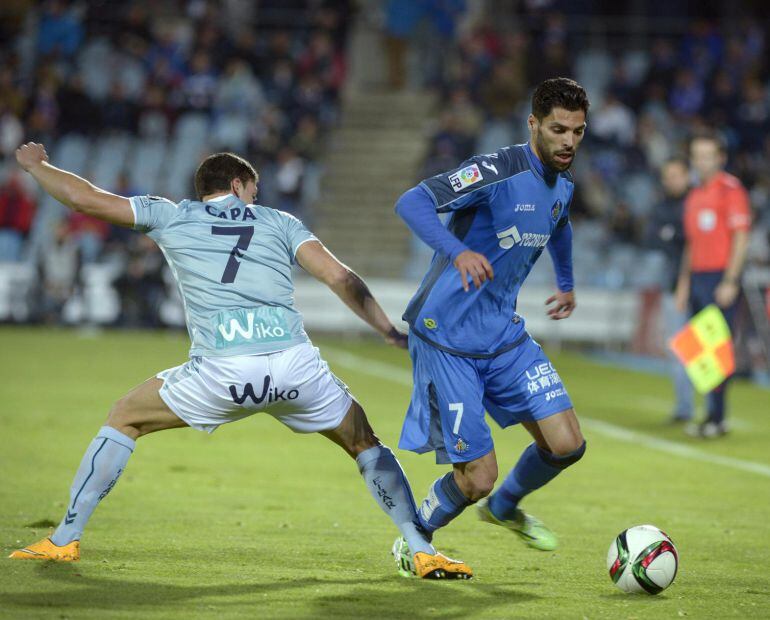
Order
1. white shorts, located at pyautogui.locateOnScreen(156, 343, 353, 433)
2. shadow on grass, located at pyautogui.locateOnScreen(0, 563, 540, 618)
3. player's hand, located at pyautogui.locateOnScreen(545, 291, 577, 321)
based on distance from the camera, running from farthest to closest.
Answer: player's hand, located at pyautogui.locateOnScreen(545, 291, 577, 321) < white shorts, located at pyautogui.locateOnScreen(156, 343, 353, 433) < shadow on grass, located at pyautogui.locateOnScreen(0, 563, 540, 618)

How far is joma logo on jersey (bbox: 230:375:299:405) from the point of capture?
636 centimetres

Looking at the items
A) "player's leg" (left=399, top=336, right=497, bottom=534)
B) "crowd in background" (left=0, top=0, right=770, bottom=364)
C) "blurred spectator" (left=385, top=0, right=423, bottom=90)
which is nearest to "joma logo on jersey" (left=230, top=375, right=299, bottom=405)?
"player's leg" (left=399, top=336, right=497, bottom=534)

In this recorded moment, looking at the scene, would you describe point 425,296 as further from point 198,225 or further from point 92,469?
point 92,469

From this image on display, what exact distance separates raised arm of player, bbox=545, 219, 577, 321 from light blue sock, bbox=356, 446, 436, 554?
53.3 inches

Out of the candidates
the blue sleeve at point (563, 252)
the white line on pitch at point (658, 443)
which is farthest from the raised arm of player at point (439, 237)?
the white line on pitch at point (658, 443)

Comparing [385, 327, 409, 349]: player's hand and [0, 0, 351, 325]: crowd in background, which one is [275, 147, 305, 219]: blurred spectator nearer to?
A: [0, 0, 351, 325]: crowd in background

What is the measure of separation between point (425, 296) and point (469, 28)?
21681 millimetres

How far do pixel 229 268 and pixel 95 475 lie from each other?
1150 millimetres

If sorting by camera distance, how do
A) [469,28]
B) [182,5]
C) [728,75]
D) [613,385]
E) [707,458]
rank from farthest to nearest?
[182,5] < [469,28] < [728,75] < [613,385] < [707,458]

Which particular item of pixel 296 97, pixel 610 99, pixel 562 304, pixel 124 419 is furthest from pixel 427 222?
pixel 296 97

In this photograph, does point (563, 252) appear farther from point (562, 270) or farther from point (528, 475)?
point (528, 475)

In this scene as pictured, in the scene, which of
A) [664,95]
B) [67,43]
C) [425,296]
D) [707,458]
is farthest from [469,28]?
[425,296]

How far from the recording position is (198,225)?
651cm

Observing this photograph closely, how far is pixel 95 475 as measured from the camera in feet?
21.2
